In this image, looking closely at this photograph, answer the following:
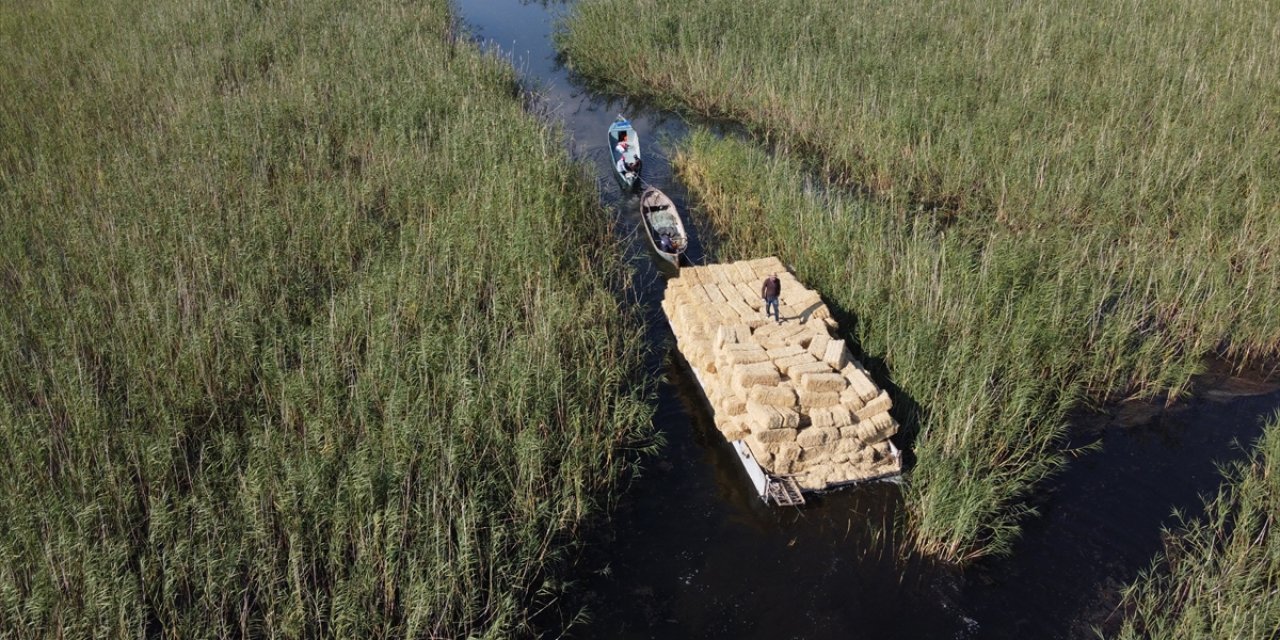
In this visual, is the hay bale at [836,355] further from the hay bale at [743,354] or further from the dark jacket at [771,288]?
the dark jacket at [771,288]

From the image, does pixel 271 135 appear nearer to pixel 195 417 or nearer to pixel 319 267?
pixel 319 267

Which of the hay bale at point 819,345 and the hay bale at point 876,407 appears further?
the hay bale at point 819,345

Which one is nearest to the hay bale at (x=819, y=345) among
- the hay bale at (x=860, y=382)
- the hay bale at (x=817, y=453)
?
the hay bale at (x=860, y=382)

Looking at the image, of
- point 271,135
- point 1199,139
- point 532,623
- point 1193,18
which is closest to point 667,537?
point 532,623

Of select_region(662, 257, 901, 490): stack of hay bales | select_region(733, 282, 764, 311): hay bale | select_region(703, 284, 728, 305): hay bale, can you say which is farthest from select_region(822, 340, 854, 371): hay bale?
select_region(703, 284, 728, 305): hay bale

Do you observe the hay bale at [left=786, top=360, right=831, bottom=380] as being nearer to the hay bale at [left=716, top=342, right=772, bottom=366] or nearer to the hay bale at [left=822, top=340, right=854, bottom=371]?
the hay bale at [left=822, top=340, right=854, bottom=371]

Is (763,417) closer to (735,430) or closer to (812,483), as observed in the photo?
(735,430)

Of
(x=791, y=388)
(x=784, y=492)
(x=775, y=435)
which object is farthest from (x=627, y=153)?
(x=784, y=492)
